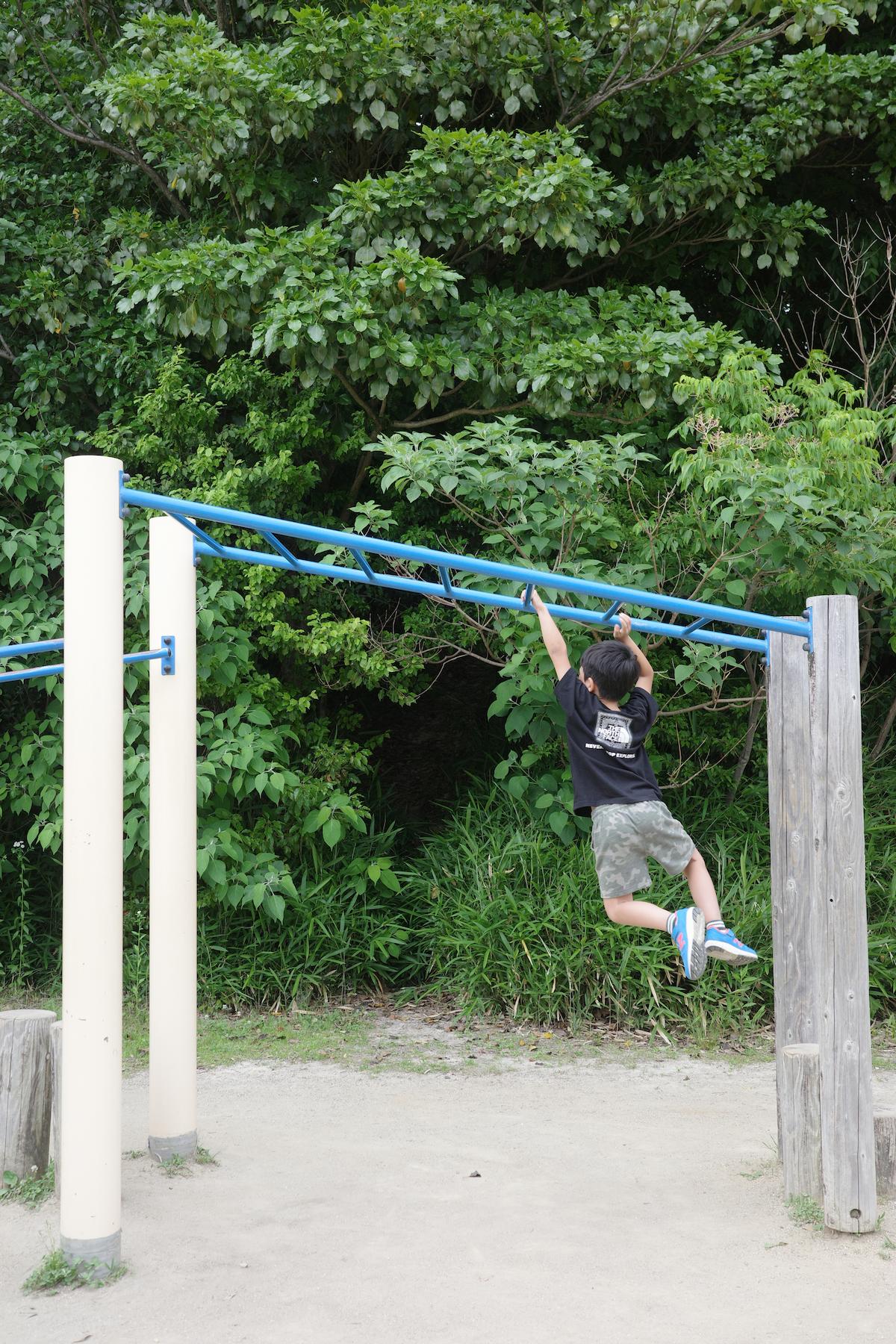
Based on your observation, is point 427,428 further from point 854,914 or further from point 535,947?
point 854,914

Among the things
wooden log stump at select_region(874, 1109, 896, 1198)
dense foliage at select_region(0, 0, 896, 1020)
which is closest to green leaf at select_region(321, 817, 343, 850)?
dense foliage at select_region(0, 0, 896, 1020)

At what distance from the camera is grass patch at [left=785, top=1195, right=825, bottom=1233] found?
365 cm

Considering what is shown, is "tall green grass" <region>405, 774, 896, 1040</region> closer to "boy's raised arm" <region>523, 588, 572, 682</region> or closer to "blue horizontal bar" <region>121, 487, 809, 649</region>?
"boy's raised arm" <region>523, 588, 572, 682</region>

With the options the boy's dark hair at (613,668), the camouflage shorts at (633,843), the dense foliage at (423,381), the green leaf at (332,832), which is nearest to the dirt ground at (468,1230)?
the camouflage shorts at (633,843)

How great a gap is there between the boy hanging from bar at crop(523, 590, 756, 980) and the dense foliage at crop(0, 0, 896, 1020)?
1930 millimetres

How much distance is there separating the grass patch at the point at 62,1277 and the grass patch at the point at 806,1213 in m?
2.04

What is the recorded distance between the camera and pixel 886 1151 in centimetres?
380

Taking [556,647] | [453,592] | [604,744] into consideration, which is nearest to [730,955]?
[604,744]

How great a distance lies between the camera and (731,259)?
7613 mm

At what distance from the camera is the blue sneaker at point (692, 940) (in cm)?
359

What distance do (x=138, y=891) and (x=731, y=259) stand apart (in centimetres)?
531

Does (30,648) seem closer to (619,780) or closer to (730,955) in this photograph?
(619,780)

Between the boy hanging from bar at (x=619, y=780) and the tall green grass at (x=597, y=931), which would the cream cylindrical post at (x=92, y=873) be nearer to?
the boy hanging from bar at (x=619, y=780)

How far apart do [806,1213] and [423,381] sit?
14.2ft
